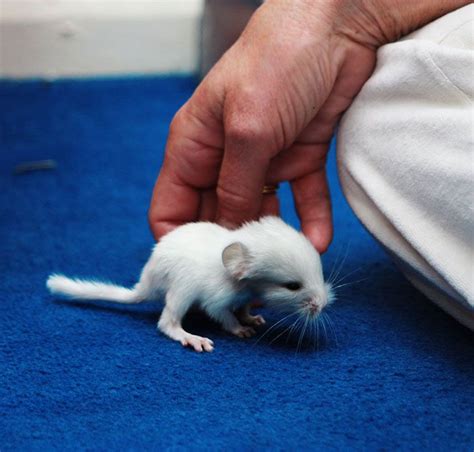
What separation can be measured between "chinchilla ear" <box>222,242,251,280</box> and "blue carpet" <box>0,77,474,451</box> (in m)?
0.13

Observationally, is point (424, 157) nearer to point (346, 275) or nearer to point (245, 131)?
point (245, 131)

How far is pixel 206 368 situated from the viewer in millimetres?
1142

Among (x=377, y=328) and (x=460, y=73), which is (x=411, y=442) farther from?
(x=460, y=73)

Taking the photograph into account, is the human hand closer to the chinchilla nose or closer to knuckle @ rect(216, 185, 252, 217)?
knuckle @ rect(216, 185, 252, 217)

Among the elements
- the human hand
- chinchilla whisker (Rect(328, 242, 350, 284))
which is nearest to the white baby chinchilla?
the human hand

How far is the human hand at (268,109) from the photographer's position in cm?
129

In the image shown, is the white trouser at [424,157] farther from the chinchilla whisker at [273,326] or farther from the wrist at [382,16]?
the chinchilla whisker at [273,326]

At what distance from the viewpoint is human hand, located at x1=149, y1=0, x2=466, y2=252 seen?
129 centimetres

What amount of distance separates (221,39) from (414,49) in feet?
6.01

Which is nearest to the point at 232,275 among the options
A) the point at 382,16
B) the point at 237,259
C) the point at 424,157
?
the point at 237,259

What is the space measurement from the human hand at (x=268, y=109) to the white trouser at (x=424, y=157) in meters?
0.07

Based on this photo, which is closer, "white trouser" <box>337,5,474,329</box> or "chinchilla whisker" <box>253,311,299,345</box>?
"white trouser" <box>337,5,474,329</box>

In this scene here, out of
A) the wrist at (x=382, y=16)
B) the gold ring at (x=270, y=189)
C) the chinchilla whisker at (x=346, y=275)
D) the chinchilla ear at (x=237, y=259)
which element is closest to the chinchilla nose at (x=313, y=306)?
the chinchilla ear at (x=237, y=259)

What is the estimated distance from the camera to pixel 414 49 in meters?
1.23
